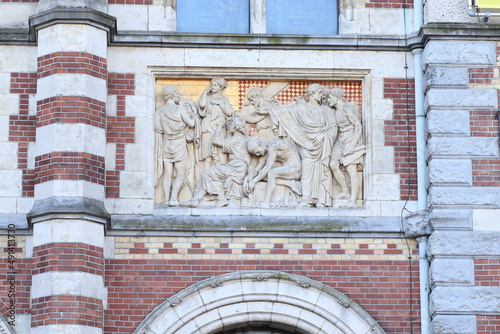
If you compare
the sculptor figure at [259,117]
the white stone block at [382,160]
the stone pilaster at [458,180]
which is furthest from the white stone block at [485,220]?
the sculptor figure at [259,117]

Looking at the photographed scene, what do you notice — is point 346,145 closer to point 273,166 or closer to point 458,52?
point 273,166

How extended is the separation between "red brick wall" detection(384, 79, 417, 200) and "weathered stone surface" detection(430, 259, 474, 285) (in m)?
1.00

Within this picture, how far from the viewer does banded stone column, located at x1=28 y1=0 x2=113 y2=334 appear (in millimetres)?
15258

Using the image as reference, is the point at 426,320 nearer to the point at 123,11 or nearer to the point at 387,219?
the point at 387,219

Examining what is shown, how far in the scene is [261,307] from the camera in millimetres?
15836

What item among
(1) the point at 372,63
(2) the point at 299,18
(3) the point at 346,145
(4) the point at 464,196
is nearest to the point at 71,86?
(2) the point at 299,18

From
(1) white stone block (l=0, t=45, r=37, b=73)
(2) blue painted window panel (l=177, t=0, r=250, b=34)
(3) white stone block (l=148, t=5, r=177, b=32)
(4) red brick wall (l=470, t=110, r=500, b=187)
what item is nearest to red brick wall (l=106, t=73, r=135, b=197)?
(3) white stone block (l=148, t=5, r=177, b=32)

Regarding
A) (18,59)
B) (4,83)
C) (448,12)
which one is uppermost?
(448,12)

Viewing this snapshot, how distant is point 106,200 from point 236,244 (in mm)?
1624

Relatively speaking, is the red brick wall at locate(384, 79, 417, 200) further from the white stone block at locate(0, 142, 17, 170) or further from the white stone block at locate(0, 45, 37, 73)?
the white stone block at locate(0, 142, 17, 170)

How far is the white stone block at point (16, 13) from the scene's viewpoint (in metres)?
16.7

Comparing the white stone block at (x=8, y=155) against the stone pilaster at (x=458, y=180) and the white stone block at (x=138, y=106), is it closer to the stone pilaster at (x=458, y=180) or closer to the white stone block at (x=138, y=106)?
the white stone block at (x=138, y=106)

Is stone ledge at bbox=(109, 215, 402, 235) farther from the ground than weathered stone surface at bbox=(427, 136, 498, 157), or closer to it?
closer to it

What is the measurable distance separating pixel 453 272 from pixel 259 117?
3.05 metres
